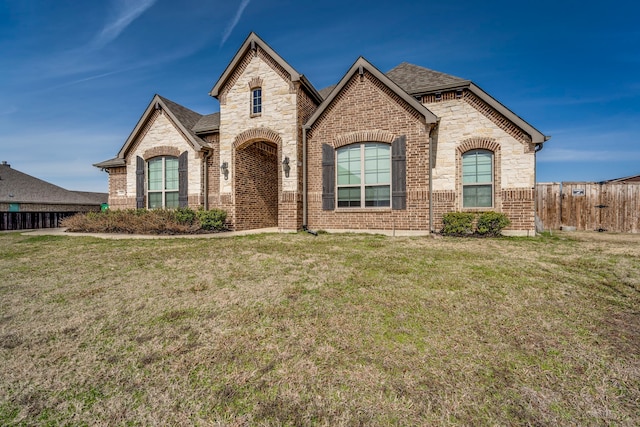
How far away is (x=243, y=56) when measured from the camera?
1184 centimetres

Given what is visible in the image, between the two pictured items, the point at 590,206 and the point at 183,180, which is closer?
the point at 590,206

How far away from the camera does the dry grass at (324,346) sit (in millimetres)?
1766

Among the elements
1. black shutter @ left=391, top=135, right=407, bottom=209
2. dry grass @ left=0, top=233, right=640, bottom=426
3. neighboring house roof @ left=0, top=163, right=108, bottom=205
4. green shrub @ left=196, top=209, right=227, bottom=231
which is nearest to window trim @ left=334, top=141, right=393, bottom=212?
black shutter @ left=391, top=135, right=407, bottom=209

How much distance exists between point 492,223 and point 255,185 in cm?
961

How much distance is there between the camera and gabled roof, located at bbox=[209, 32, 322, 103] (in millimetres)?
11000

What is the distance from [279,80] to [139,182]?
820 centimetres

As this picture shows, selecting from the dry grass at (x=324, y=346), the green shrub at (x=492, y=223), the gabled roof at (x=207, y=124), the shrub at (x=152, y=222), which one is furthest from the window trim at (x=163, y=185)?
the green shrub at (x=492, y=223)

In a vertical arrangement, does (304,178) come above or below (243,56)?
below

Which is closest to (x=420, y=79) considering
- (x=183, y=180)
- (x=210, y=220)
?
(x=210, y=220)

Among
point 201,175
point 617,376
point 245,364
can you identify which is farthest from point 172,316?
point 201,175

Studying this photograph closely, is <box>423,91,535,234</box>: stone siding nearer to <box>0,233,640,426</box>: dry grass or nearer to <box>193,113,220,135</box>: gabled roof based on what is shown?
<box>0,233,640,426</box>: dry grass

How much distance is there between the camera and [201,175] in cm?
1250

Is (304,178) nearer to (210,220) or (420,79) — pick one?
(210,220)

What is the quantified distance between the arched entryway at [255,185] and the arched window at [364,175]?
109 inches
